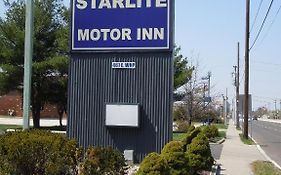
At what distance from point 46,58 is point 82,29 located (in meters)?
25.3

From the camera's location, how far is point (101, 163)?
25.9 ft

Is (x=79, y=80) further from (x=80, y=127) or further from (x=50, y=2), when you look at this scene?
(x=50, y=2)

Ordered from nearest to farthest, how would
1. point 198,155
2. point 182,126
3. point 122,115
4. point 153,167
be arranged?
point 153,167, point 198,155, point 122,115, point 182,126

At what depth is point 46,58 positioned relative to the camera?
127 feet

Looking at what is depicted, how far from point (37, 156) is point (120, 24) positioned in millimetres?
6301

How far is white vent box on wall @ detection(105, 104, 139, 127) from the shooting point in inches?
543

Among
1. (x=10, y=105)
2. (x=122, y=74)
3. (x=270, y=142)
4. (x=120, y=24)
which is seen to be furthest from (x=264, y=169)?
(x=10, y=105)

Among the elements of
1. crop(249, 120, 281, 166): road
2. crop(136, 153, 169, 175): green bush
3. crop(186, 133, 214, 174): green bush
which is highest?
crop(136, 153, 169, 175): green bush

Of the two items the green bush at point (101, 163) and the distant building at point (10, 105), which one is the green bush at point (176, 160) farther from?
the distant building at point (10, 105)

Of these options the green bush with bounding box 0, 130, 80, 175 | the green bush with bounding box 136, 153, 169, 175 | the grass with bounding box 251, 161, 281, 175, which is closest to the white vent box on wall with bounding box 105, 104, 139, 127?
the grass with bounding box 251, 161, 281, 175

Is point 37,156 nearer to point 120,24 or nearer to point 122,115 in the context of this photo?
point 122,115

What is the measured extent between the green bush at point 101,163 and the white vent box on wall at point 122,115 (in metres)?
5.67

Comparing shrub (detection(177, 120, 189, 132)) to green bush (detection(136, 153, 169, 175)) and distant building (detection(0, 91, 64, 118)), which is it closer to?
green bush (detection(136, 153, 169, 175))

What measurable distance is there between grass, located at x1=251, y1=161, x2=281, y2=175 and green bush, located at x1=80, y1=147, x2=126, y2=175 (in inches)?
317
